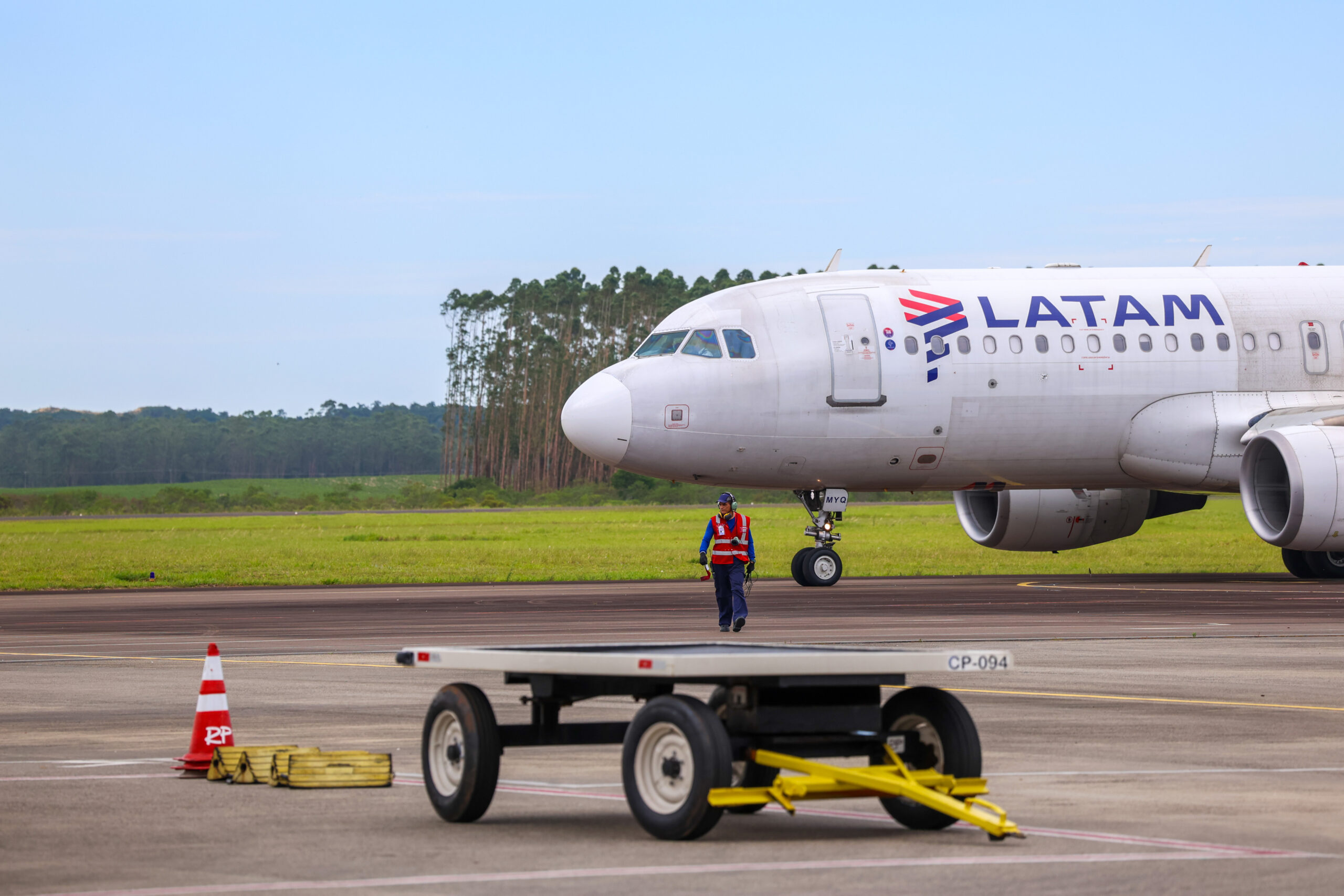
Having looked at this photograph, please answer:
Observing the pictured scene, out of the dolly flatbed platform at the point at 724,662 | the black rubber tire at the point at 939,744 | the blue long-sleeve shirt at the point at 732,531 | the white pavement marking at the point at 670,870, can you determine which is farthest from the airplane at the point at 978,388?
the white pavement marking at the point at 670,870

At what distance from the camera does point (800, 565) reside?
103 feet

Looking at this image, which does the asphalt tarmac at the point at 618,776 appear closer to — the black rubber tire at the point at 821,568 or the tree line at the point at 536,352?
the black rubber tire at the point at 821,568

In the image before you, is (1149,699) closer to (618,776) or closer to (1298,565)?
(618,776)

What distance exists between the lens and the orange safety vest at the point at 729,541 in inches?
914

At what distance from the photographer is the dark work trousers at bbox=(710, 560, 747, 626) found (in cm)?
2281

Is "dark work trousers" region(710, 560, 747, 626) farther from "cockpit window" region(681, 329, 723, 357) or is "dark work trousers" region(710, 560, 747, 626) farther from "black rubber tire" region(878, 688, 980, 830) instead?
"black rubber tire" region(878, 688, 980, 830)

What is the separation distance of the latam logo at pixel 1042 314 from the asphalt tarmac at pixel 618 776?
657 centimetres

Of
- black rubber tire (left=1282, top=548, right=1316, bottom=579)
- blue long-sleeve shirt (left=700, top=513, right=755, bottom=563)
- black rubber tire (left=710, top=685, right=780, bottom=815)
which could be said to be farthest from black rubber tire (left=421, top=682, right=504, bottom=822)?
black rubber tire (left=1282, top=548, right=1316, bottom=579)

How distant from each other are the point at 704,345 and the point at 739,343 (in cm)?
58

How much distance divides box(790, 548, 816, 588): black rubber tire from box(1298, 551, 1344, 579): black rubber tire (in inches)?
379

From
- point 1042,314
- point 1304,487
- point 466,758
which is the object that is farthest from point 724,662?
point 1042,314

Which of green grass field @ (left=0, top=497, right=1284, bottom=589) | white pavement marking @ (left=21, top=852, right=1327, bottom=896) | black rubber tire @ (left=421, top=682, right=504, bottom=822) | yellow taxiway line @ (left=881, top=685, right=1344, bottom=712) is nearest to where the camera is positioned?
white pavement marking @ (left=21, top=852, right=1327, bottom=896)

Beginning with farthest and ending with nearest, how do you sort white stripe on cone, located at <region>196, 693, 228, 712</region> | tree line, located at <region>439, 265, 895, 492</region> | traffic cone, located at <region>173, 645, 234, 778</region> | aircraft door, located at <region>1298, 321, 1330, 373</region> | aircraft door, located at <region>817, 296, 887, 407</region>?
1. tree line, located at <region>439, 265, 895, 492</region>
2. aircraft door, located at <region>1298, 321, 1330, 373</region>
3. aircraft door, located at <region>817, 296, 887, 407</region>
4. white stripe on cone, located at <region>196, 693, 228, 712</region>
5. traffic cone, located at <region>173, 645, 234, 778</region>

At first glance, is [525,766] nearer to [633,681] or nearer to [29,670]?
[633,681]
